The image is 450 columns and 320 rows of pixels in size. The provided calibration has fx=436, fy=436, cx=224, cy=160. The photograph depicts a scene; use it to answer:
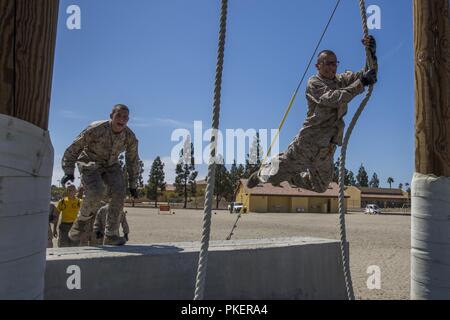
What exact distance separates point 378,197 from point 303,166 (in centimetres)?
10279

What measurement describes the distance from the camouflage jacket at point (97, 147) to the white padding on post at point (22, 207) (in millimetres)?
3866

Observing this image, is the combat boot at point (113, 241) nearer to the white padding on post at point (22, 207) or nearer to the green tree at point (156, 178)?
the white padding on post at point (22, 207)

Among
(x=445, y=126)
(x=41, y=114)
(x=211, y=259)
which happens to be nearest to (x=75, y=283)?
(x=211, y=259)

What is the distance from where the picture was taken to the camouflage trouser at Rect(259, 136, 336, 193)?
→ 5.07 m

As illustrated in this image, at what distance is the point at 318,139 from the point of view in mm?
4926

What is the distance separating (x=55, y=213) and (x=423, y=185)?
7.57 meters

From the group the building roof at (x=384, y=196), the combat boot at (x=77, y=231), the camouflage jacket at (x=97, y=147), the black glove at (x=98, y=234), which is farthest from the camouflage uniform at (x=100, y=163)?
the building roof at (x=384, y=196)

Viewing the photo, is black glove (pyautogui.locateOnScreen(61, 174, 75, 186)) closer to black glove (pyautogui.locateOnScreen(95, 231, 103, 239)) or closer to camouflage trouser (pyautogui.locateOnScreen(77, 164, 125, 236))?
camouflage trouser (pyautogui.locateOnScreen(77, 164, 125, 236))

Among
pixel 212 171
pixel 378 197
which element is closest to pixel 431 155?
pixel 212 171

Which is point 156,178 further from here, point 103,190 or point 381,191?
point 103,190

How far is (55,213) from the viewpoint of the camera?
8984 mm

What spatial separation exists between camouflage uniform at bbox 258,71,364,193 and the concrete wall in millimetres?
1092

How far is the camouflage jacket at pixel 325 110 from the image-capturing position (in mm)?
4617
